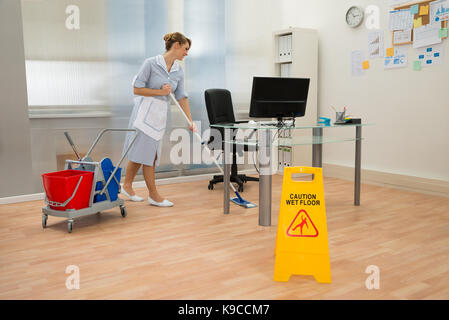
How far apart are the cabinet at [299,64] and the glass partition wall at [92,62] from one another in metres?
0.91

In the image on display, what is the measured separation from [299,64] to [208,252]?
3024 millimetres

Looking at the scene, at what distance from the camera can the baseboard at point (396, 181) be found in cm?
389

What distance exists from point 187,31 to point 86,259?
3.01m

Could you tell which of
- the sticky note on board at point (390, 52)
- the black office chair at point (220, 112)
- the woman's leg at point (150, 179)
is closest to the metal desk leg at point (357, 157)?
the black office chair at point (220, 112)

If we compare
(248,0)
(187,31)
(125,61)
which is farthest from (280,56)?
(125,61)

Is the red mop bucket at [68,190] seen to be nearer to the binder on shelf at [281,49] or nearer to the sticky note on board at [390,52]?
the binder on shelf at [281,49]

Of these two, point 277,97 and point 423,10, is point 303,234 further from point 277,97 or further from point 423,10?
point 423,10

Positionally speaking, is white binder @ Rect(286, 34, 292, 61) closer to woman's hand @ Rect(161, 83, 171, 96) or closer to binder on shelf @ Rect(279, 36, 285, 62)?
binder on shelf @ Rect(279, 36, 285, 62)

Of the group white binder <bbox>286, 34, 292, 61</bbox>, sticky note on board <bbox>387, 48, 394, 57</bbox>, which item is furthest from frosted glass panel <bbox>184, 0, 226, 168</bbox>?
sticky note on board <bbox>387, 48, 394, 57</bbox>

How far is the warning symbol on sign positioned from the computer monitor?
1071 mm

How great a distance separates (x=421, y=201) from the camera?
369 cm

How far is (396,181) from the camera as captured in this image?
13.9ft

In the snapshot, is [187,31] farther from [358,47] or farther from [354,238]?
[354,238]

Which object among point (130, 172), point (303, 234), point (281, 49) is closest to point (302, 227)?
point (303, 234)
